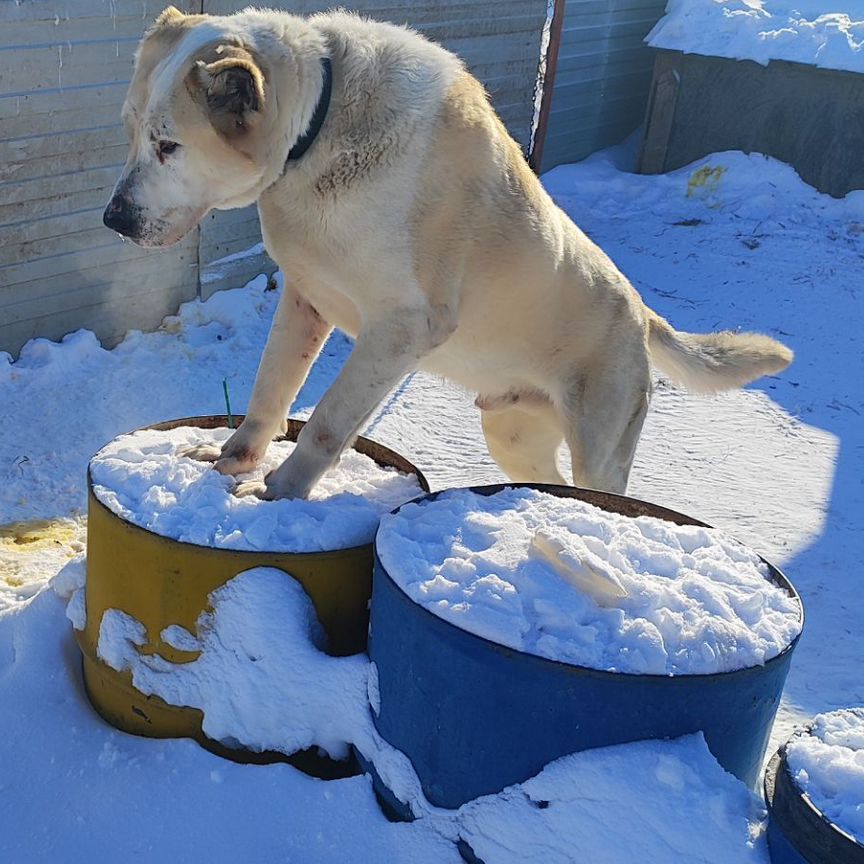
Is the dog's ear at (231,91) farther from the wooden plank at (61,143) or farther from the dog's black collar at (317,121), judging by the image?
the wooden plank at (61,143)

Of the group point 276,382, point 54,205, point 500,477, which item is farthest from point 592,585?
point 54,205

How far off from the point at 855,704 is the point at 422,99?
213 centimetres

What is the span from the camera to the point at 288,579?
2408 mm

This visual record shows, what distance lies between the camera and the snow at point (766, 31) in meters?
9.01

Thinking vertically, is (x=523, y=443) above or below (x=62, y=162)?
below

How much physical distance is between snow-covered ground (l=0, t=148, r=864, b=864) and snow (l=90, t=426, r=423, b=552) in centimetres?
45

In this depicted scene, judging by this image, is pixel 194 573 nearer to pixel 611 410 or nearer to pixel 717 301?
pixel 611 410

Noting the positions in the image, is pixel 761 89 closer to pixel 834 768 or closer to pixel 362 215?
pixel 362 215

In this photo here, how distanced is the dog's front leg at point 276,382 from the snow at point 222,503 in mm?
65

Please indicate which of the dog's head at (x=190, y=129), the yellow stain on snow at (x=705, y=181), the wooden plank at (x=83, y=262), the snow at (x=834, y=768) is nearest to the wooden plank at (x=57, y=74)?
the wooden plank at (x=83, y=262)

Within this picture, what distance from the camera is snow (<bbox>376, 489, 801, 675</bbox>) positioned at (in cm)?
201

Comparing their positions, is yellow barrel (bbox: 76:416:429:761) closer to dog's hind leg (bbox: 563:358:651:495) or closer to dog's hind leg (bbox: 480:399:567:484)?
dog's hind leg (bbox: 563:358:651:495)

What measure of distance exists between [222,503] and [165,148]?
821 mm

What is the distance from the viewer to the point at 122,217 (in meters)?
2.60
